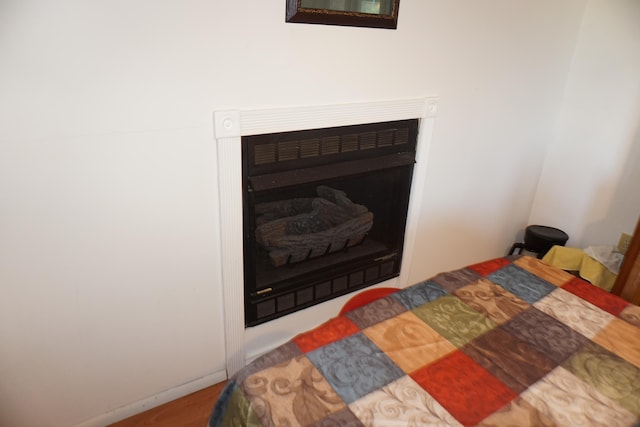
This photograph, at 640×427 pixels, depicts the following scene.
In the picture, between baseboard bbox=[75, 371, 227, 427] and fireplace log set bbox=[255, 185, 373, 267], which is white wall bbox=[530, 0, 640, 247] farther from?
baseboard bbox=[75, 371, 227, 427]

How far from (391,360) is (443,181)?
51.7 inches

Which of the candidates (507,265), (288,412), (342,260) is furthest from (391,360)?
(342,260)

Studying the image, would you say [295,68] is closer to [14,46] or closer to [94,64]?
[94,64]

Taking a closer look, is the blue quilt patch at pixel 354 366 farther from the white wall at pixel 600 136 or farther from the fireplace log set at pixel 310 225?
the white wall at pixel 600 136

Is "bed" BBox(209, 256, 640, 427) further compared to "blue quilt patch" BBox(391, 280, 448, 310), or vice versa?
"blue quilt patch" BBox(391, 280, 448, 310)

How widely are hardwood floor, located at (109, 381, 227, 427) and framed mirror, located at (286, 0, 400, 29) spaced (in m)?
1.55

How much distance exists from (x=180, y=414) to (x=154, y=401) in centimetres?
12

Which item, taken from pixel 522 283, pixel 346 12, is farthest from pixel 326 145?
pixel 522 283

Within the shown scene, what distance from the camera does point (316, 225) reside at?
6.88 feet

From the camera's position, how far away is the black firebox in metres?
1.70

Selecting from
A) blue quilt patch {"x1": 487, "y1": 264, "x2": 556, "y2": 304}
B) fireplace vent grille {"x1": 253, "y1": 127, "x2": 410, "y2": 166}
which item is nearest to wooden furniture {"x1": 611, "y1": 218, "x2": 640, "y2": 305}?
blue quilt patch {"x1": 487, "y1": 264, "x2": 556, "y2": 304}

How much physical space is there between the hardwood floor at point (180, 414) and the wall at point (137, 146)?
0.22 ft

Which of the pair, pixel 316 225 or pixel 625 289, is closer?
pixel 625 289

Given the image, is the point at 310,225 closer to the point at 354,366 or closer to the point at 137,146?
the point at 137,146
